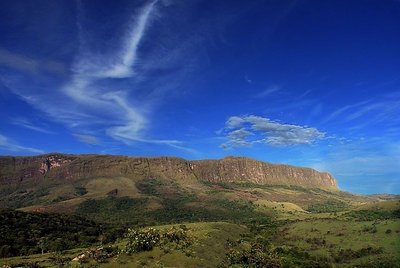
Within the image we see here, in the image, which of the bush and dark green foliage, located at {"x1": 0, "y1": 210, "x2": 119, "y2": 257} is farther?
dark green foliage, located at {"x1": 0, "y1": 210, "x2": 119, "y2": 257}

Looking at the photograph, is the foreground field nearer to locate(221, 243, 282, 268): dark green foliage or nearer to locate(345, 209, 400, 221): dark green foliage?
locate(221, 243, 282, 268): dark green foliage

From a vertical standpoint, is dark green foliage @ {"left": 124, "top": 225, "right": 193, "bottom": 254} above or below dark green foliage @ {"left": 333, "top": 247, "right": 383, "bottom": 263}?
above

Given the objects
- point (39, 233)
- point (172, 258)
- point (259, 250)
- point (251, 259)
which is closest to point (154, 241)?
point (172, 258)

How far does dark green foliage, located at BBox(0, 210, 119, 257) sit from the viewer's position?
9788cm

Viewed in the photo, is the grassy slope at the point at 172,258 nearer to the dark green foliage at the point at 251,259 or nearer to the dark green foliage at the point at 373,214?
the dark green foliage at the point at 251,259

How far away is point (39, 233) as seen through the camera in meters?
116

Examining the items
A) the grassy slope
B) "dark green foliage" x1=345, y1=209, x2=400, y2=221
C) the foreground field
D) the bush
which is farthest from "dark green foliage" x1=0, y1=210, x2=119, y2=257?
"dark green foliage" x1=345, y1=209, x2=400, y2=221

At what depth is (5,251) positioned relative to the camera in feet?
302

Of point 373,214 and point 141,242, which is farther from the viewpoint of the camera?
point 373,214

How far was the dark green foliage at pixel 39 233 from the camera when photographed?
9788 centimetres

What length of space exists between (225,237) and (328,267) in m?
32.0

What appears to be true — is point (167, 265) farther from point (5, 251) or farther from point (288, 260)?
point (5, 251)

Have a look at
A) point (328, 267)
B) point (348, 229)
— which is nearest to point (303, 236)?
point (348, 229)

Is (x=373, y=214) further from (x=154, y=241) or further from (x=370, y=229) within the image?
(x=154, y=241)
